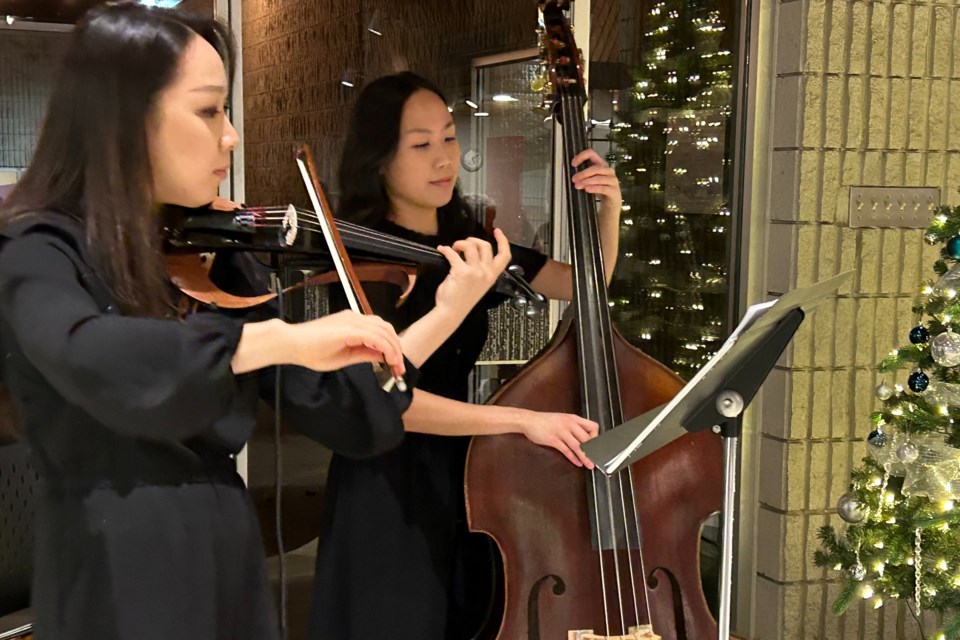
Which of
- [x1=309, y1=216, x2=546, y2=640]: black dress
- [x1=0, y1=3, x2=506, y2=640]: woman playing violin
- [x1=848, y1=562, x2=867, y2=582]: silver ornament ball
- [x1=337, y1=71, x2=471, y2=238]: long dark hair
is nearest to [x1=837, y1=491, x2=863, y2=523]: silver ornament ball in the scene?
[x1=848, y1=562, x2=867, y2=582]: silver ornament ball

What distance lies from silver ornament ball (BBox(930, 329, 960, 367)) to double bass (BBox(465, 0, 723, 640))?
56 cm

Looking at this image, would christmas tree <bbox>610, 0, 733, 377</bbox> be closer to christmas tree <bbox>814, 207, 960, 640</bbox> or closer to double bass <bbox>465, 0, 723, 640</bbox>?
christmas tree <bbox>814, 207, 960, 640</bbox>

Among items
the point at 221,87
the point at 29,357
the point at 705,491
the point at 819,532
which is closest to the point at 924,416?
the point at 819,532

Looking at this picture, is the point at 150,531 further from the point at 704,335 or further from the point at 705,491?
the point at 704,335

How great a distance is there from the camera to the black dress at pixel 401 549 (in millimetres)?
1738

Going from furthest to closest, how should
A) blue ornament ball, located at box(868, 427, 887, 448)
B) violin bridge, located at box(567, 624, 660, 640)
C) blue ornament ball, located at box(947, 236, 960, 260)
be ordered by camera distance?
blue ornament ball, located at box(868, 427, 887, 448), blue ornament ball, located at box(947, 236, 960, 260), violin bridge, located at box(567, 624, 660, 640)

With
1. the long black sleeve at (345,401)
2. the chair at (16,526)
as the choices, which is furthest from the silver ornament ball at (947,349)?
the chair at (16,526)

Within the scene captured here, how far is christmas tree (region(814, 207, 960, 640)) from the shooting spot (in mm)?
1969

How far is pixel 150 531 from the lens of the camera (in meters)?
1.14

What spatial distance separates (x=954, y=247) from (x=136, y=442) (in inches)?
62.3

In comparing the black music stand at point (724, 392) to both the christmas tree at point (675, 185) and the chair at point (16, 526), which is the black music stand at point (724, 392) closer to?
the chair at point (16, 526)

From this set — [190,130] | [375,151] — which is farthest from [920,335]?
[190,130]

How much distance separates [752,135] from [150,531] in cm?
192

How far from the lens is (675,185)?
2.66 metres
